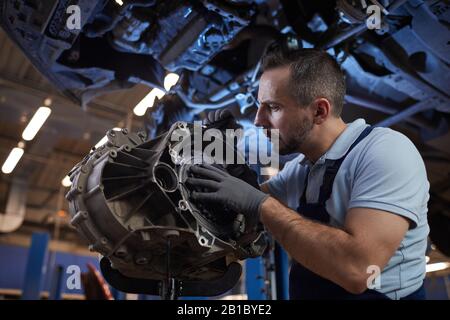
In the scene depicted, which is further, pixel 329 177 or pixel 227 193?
pixel 329 177

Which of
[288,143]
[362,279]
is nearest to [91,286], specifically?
[288,143]

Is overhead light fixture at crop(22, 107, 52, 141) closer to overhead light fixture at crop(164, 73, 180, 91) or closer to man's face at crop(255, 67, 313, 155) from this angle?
overhead light fixture at crop(164, 73, 180, 91)

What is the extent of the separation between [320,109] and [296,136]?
0.12 metres

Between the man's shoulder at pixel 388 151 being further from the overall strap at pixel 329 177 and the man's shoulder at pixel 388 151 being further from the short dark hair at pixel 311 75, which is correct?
the short dark hair at pixel 311 75

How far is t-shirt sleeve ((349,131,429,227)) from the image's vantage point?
3.52ft

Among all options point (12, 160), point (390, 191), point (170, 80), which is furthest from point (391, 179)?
point (12, 160)

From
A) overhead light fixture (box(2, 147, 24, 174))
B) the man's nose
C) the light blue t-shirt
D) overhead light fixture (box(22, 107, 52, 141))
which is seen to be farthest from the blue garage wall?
the light blue t-shirt

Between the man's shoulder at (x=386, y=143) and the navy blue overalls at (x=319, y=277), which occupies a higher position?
the man's shoulder at (x=386, y=143)

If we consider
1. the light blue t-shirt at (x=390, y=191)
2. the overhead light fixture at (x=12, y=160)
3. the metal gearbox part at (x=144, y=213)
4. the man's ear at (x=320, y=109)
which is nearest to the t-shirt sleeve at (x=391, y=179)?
the light blue t-shirt at (x=390, y=191)

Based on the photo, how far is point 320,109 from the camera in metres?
1.42

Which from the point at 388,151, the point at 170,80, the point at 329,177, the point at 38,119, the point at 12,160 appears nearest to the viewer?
the point at 388,151

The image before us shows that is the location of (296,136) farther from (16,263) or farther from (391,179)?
(16,263)

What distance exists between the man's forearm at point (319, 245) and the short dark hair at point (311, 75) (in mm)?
426

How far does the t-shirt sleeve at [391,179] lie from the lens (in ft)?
3.52
